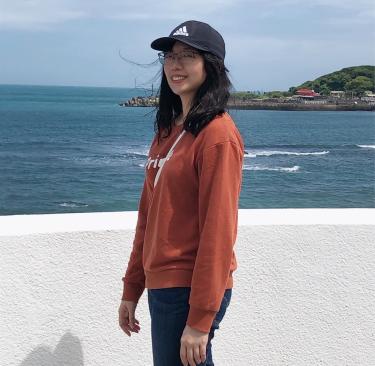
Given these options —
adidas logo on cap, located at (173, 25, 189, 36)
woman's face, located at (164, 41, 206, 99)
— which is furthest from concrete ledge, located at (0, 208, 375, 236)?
adidas logo on cap, located at (173, 25, 189, 36)

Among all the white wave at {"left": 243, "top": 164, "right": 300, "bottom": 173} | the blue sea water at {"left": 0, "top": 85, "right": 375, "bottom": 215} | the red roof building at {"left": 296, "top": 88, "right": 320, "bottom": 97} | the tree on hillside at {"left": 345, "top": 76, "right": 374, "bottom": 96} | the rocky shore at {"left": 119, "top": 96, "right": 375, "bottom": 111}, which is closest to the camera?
the blue sea water at {"left": 0, "top": 85, "right": 375, "bottom": 215}

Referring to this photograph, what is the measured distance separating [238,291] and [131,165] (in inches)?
1557

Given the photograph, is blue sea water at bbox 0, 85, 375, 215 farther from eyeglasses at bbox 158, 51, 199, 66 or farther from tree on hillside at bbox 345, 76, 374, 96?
tree on hillside at bbox 345, 76, 374, 96

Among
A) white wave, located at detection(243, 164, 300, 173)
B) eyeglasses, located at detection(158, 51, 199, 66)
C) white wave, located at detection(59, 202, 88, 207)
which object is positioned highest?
eyeglasses, located at detection(158, 51, 199, 66)

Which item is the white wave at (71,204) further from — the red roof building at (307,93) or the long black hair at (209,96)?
the red roof building at (307,93)

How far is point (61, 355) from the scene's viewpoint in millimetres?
2039

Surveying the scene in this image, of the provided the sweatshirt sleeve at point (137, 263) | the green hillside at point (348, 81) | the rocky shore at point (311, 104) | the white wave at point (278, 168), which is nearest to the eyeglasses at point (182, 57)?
the sweatshirt sleeve at point (137, 263)

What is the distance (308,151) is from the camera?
50.8m

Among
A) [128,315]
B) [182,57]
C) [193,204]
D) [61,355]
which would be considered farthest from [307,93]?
[193,204]

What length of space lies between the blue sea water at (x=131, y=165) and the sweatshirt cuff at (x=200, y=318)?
572 inches

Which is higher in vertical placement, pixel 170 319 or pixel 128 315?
pixel 170 319

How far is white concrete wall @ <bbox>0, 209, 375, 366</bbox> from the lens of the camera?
1974 mm

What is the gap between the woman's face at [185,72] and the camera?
4.65ft

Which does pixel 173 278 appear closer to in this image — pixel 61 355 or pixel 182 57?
pixel 182 57
